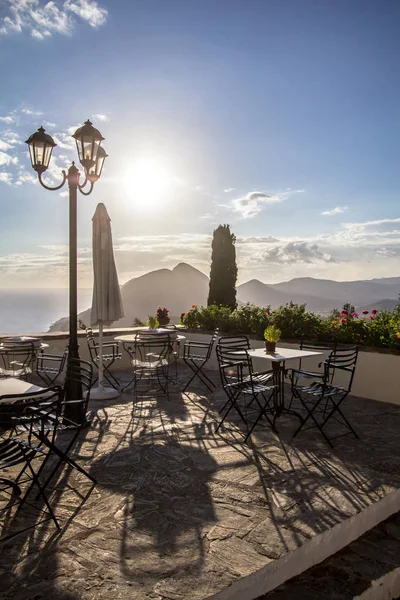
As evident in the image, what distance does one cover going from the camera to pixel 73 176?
4703 mm

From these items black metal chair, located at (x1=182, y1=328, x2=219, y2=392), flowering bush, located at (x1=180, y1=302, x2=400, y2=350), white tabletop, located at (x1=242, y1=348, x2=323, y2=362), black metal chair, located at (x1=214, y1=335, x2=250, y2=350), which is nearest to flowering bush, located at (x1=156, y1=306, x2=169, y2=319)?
flowering bush, located at (x1=180, y1=302, x2=400, y2=350)

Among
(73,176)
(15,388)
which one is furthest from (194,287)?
(15,388)

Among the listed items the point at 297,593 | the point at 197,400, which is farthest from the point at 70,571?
the point at 197,400

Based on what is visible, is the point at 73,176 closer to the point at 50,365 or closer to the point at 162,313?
the point at 50,365

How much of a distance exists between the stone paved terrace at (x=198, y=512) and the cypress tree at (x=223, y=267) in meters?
11.1

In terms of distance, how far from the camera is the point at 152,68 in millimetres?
6480

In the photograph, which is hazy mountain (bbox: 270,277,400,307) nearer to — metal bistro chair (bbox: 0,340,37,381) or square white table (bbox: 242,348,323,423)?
metal bistro chair (bbox: 0,340,37,381)

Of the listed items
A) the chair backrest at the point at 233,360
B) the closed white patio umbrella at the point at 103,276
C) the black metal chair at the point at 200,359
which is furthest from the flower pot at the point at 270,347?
the closed white patio umbrella at the point at 103,276

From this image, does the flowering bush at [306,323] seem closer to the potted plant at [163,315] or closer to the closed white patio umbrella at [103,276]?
the potted plant at [163,315]

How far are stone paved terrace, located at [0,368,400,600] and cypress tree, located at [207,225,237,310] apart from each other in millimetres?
11122

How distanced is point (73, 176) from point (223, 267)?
10.9 m

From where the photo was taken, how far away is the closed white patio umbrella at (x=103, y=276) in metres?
5.77

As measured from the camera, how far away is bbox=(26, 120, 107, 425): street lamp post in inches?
179

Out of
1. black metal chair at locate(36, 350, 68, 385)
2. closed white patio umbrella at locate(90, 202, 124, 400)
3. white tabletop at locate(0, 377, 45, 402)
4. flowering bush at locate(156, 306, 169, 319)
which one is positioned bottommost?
black metal chair at locate(36, 350, 68, 385)
